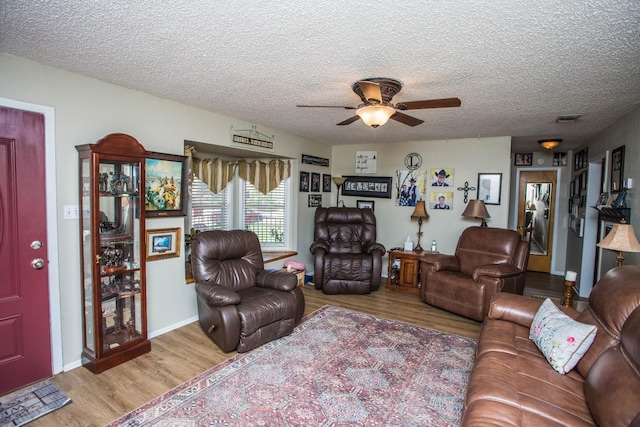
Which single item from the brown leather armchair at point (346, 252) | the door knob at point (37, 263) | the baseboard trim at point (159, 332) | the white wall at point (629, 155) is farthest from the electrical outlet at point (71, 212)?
the white wall at point (629, 155)

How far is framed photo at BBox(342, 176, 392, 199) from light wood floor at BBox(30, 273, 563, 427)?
7.31ft

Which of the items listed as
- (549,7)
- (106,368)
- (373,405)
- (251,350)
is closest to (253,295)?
(251,350)

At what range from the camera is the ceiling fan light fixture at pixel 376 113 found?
96.0 inches

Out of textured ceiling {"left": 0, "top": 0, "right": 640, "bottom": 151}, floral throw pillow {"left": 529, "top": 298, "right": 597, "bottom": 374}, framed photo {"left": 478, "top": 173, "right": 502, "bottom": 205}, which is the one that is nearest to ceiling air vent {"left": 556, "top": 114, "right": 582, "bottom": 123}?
textured ceiling {"left": 0, "top": 0, "right": 640, "bottom": 151}

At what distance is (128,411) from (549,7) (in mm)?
3277

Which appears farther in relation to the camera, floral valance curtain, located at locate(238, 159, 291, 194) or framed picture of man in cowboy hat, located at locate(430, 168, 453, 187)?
framed picture of man in cowboy hat, located at locate(430, 168, 453, 187)

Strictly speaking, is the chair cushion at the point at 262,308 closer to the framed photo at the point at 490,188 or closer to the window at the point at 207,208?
the window at the point at 207,208

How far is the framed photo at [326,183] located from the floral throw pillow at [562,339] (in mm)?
4178

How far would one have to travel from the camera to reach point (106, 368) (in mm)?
2672

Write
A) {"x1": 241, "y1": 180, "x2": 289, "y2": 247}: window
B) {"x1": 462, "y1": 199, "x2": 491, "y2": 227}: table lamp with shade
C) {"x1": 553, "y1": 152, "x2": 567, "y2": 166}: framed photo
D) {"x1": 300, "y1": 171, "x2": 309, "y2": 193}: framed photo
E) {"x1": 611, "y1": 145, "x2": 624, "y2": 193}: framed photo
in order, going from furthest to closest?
{"x1": 553, "y1": 152, "x2": 567, "y2": 166}: framed photo, {"x1": 300, "y1": 171, "x2": 309, "y2": 193}: framed photo, {"x1": 241, "y1": 180, "x2": 289, "y2": 247}: window, {"x1": 462, "y1": 199, "x2": 491, "y2": 227}: table lamp with shade, {"x1": 611, "y1": 145, "x2": 624, "y2": 193}: framed photo

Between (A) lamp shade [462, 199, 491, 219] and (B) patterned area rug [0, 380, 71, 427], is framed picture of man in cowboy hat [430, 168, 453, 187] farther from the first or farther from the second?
(B) patterned area rug [0, 380, 71, 427]

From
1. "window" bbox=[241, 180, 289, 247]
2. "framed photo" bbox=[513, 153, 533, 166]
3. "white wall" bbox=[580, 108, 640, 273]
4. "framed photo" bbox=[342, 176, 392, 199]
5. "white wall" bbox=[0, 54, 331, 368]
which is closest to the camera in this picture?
"white wall" bbox=[0, 54, 331, 368]

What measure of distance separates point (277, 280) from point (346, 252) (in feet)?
6.27

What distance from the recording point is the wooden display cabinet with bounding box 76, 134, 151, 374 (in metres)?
2.62
